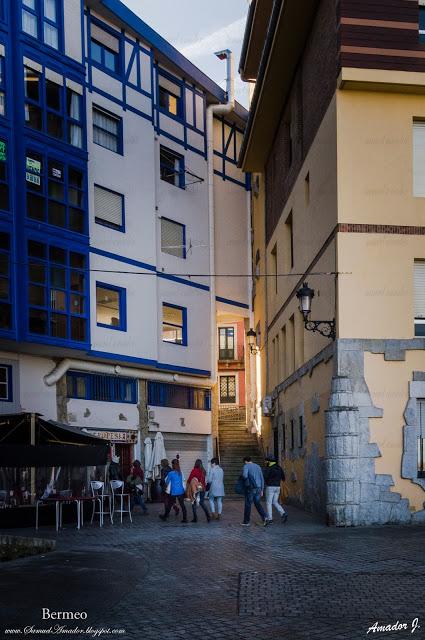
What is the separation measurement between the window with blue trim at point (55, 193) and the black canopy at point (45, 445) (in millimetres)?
9532

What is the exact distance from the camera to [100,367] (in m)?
31.5

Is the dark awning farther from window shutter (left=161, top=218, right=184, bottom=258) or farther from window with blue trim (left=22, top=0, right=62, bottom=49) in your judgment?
window shutter (left=161, top=218, right=184, bottom=258)

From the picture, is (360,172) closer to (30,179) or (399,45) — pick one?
(399,45)

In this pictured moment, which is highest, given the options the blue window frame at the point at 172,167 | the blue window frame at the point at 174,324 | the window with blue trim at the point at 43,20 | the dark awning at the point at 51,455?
the window with blue trim at the point at 43,20

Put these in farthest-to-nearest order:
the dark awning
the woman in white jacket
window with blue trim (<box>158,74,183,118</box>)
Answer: window with blue trim (<box>158,74,183,118</box>) < the woman in white jacket < the dark awning

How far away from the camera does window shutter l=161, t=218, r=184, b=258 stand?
35719 millimetres

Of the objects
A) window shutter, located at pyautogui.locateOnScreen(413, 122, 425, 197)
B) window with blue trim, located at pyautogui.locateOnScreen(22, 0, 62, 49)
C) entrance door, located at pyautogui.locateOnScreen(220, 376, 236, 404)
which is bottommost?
entrance door, located at pyautogui.locateOnScreen(220, 376, 236, 404)

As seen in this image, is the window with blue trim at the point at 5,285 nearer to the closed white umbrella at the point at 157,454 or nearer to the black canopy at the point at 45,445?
the black canopy at the point at 45,445

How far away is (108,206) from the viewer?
1273 inches

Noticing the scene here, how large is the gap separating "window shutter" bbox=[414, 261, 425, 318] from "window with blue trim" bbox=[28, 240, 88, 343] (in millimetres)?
12149

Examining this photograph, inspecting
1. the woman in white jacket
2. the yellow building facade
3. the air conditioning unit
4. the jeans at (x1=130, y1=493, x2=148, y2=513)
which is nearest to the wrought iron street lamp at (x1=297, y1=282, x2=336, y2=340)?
the yellow building facade

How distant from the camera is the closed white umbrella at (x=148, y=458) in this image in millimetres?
33250

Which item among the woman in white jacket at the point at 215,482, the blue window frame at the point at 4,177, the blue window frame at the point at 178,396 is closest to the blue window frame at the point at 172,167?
the blue window frame at the point at 178,396

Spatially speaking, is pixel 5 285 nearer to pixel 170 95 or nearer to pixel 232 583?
pixel 170 95
